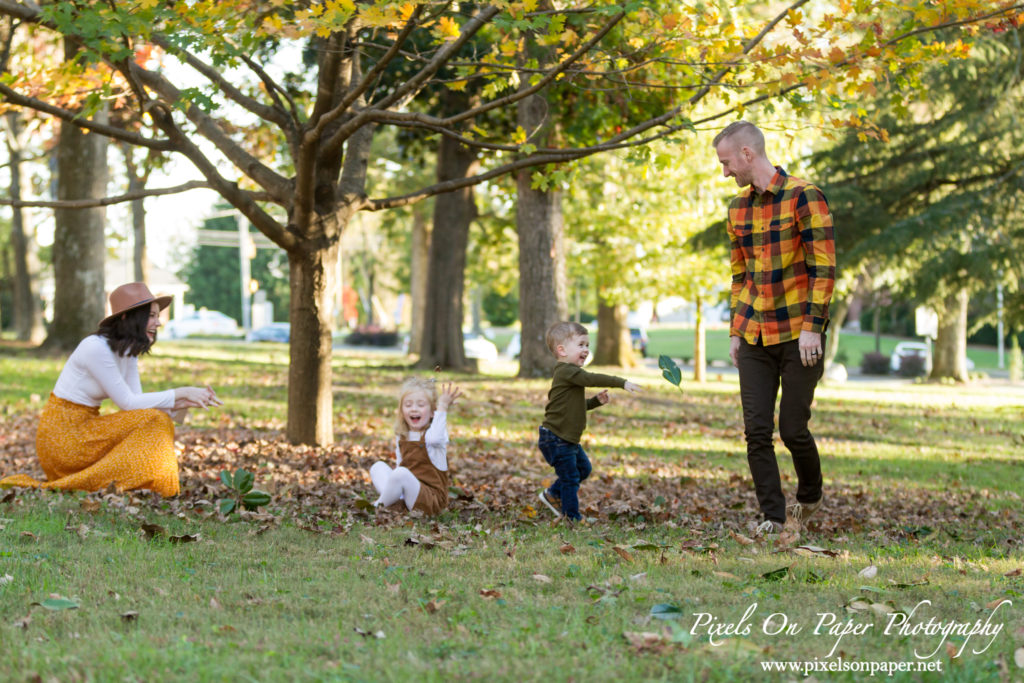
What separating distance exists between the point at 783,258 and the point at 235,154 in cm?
479

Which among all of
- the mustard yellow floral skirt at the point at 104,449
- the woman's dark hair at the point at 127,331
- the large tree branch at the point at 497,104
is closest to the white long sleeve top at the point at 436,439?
the mustard yellow floral skirt at the point at 104,449

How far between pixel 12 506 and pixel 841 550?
15.3ft

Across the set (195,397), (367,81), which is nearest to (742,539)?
(195,397)

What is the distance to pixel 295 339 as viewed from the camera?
28.3 feet

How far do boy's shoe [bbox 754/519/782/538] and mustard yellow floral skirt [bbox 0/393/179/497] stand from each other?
365cm

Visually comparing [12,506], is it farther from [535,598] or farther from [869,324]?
[869,324]

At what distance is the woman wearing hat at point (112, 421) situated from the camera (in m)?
6.50

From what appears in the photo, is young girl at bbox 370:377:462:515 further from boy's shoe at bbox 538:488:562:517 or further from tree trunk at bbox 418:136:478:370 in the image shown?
tree trunk at bbox 418:136:478:370

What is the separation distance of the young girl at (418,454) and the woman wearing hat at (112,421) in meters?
1.25

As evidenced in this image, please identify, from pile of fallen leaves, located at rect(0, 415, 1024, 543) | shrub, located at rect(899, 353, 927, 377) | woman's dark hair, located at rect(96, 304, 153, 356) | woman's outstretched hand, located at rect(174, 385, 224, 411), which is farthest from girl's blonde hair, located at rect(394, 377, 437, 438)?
shrub, located at rect(899, 353, 927, 377)

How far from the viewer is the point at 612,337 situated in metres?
27.7

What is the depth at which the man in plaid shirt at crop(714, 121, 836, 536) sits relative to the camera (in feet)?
18.5

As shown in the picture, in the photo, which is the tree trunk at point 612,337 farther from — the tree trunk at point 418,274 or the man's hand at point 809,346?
the man's hand at point 809,346

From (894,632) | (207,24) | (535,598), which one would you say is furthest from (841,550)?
(207,24)
